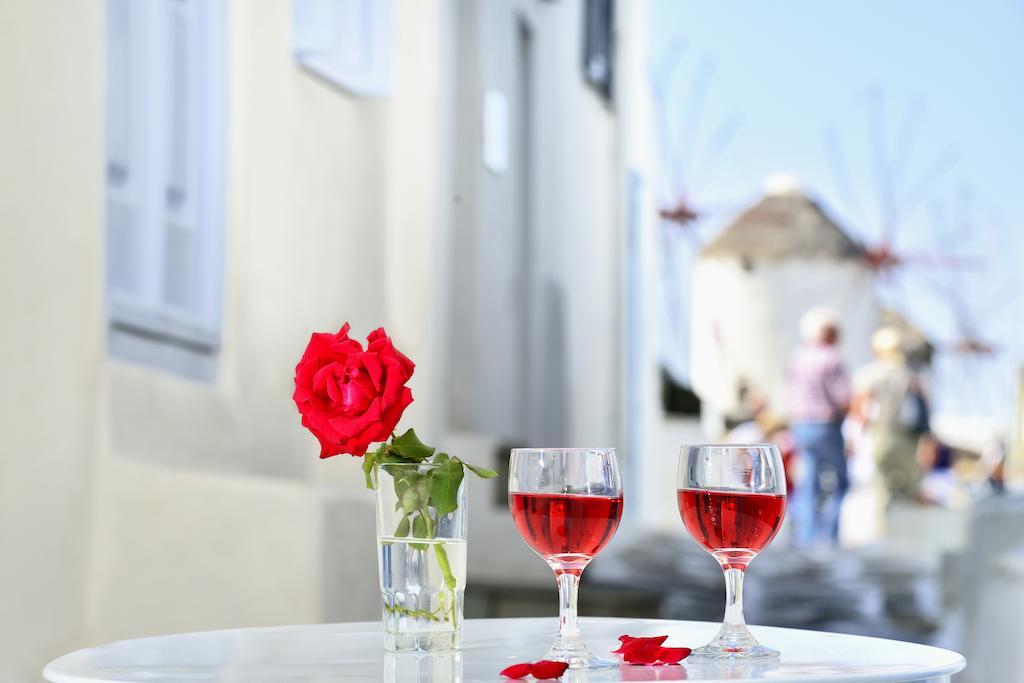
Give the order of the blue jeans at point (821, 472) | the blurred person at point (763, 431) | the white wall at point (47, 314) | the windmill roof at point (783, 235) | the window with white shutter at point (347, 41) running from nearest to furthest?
1. the white wall at point (47, 314)
2. the window with white shutter at point (347, 41)
3. the blue jeans at point (821, 472)
4. the blurred person at point (763, 431)
5. the windmill roof at point (783, 235)

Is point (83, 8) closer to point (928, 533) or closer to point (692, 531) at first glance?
point (692, 531)

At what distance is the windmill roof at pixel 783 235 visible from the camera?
1169cm

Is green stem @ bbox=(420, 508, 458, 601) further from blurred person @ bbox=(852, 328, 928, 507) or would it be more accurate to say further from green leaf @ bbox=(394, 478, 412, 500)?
blurred person @ bbox=(852, 328, 928, 507)

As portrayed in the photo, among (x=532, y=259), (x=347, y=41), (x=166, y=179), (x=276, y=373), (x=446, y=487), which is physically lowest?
(x=446, y=487)

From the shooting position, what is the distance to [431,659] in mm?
888

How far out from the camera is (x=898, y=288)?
32.8 feet

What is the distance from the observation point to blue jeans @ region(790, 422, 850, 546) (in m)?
5.36

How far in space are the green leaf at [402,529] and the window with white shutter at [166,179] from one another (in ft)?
5.35

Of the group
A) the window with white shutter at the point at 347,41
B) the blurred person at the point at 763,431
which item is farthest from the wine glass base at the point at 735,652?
the blurred person at the point at 763,431

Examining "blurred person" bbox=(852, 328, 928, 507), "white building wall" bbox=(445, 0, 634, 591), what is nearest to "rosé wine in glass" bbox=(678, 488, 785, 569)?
"white building wall" bbox=(445, 0, 634, 591)

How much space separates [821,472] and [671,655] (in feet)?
15.4

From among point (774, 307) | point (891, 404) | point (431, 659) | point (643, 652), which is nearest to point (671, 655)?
point (643, 652)

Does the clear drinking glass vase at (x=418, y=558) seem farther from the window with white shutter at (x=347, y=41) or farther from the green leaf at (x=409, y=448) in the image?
the window with white shutter at (x=347, y=41)

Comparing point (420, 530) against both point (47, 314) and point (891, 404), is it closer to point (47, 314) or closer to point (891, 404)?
point (47, 314)
